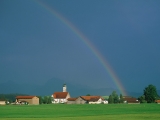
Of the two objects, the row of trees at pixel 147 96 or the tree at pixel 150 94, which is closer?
the row of trees at pixel 147 96

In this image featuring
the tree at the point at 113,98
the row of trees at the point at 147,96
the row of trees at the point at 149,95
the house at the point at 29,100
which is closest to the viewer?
the row of trees at the point at 149,95

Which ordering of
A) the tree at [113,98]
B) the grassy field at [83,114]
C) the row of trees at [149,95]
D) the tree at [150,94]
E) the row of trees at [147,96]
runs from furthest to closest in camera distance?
the tree at [113,98]
the tree at [150,94]
the row of trees at [147,96]
the row of trees at [149,95]
the grassy field at [83,114]

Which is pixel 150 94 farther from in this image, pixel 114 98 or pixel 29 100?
pixel 29 100

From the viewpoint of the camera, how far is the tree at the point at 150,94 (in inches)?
6048

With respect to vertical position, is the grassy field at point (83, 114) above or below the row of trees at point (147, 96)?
below

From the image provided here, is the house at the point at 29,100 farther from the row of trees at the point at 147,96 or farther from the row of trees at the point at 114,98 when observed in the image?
the row of trees at the point at 147,96

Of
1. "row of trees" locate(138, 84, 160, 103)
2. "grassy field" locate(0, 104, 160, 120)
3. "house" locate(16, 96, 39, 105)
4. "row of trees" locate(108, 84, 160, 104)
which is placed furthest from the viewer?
"house" locate(16, 96, 39, 105)

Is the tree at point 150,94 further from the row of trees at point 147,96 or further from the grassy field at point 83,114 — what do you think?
the grassy field at point 83,114

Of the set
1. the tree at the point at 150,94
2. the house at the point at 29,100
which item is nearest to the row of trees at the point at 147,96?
the tree at the point at 150,94

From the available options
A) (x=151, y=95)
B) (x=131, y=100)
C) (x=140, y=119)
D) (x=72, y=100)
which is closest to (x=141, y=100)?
(x=151, y=95)

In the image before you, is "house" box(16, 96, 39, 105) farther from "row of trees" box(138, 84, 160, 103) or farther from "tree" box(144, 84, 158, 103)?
"tree" box(144, 84, 158, 103)

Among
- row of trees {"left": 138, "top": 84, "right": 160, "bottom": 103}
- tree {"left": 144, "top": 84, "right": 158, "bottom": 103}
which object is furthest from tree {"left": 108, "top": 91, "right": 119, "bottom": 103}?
tree {"left": 144, "top": 84, "right": 158, "bottom": 103}

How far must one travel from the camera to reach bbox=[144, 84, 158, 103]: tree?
154 metres

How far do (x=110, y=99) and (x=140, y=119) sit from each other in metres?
117
